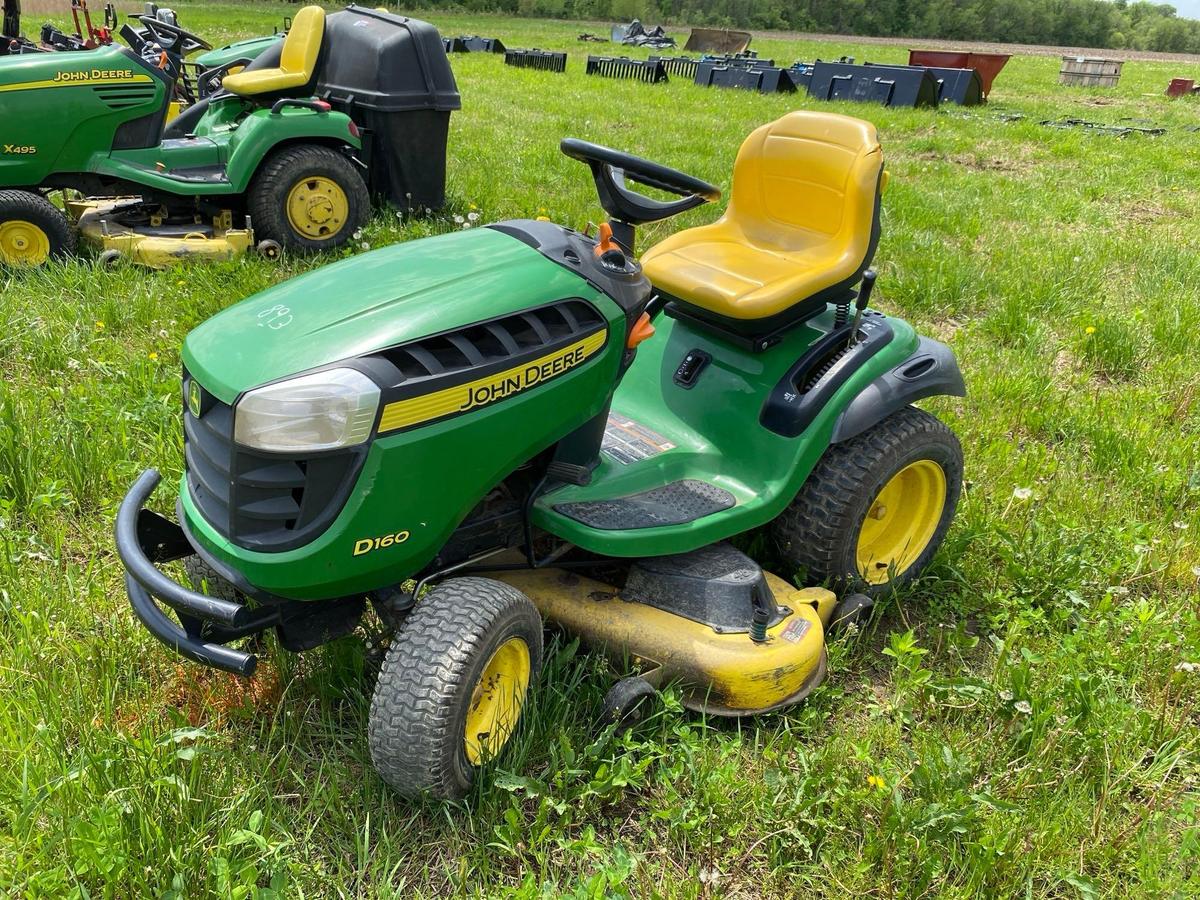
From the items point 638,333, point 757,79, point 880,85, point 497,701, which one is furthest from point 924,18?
point 497,701

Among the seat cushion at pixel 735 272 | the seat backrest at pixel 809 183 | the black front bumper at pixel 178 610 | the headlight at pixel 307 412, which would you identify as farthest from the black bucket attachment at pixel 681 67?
the headlight at pixel 307 412

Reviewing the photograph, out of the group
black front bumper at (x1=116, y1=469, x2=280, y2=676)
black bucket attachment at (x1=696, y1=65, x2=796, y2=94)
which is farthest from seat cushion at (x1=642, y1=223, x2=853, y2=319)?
black bucket attachment at (x1=696, y1=65, x2=796, y2=94)

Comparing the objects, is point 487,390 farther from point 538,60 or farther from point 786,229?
point 538,60

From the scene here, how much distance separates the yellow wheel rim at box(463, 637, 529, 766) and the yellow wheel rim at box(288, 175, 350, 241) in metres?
3.74

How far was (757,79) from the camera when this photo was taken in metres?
13.8

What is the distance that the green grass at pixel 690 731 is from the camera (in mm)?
1767

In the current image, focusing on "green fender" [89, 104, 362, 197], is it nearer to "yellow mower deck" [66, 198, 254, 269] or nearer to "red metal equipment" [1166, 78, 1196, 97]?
"yellow mower deck" [66, 198, 254, 269]

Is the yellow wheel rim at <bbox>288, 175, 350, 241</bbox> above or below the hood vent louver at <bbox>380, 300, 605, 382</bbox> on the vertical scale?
below

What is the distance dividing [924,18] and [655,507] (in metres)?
47.6

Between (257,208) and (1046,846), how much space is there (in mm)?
4530

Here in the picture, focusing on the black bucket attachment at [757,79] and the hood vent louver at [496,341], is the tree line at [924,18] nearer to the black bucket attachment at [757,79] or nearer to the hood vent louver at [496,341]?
the black bucket attachment at [757,79]

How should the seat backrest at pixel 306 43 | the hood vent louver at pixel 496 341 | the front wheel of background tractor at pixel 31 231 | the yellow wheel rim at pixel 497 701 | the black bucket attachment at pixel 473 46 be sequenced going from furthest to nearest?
the black bucket attachment at pixel 473 46
the seat backrest at pixel 306 43
the front wheel of background tractor at pixel 31 231
the yellow wheel rim at pixel 497 701
the hood vent louver at pixel 496 341

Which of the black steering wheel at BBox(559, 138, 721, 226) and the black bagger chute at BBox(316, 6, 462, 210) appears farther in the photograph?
the black bagger chute at BBox(316, 6, 462, 210)

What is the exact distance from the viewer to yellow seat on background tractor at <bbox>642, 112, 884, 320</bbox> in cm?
248
